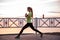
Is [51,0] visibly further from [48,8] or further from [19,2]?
[19,2]

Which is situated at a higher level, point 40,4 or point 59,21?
point 40,4

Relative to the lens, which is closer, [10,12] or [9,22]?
[9,22]

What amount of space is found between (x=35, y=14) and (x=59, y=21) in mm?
2243

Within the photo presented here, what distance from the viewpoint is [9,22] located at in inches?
610

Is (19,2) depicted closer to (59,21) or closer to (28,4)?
(28,4)

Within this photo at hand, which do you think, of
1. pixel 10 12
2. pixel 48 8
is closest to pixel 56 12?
pixel 48 8

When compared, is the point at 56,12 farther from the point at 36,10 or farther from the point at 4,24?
the point at 4,24

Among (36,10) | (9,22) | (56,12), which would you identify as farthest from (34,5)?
(9,22)

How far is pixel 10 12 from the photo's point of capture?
56.5 feet

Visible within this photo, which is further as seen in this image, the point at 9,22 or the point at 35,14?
the point at 35,14

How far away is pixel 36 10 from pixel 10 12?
1.96m

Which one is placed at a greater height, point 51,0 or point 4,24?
point 51,0

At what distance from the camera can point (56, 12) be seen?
679 inches

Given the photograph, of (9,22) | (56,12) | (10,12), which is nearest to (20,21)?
(9,22)
